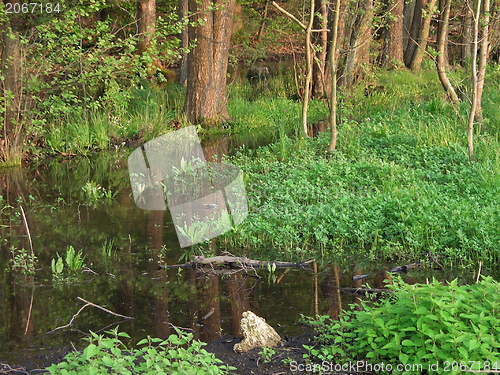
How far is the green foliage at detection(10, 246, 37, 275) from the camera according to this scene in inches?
232

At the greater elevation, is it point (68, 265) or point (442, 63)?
point (442, 63)

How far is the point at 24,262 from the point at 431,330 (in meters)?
4.40

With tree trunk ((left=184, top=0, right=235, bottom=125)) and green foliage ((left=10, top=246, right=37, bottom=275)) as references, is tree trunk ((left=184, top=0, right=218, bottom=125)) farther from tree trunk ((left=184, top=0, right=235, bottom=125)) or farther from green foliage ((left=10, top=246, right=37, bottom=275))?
green foliage ((left=10, top=246, right=37, bottom=275))

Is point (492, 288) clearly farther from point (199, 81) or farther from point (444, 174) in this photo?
point (199, 81)

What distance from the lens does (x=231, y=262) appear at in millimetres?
5988

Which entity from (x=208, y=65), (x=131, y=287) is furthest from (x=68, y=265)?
(x=208, y=65)

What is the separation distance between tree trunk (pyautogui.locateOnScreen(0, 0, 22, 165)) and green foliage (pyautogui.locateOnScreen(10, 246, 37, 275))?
4220mm

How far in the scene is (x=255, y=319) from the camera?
4.12 metres

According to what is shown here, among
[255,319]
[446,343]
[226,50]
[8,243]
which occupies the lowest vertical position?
[8,243]

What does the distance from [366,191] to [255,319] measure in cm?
363

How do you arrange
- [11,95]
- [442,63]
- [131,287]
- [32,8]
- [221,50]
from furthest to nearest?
[221,50]
[442,63]
[32,8]
[11,95]
[131,287]

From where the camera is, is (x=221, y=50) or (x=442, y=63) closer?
(x=442, y=63)

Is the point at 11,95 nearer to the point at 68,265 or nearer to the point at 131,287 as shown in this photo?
the point at 68,265

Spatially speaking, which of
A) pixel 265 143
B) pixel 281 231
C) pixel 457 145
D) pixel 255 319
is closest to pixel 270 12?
pixel 265 143
